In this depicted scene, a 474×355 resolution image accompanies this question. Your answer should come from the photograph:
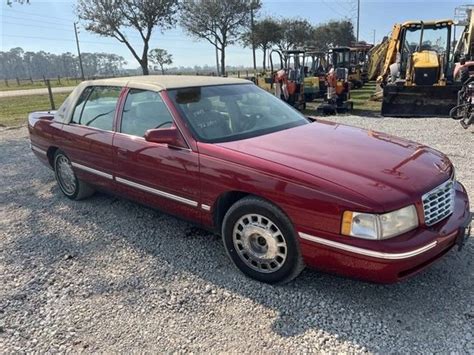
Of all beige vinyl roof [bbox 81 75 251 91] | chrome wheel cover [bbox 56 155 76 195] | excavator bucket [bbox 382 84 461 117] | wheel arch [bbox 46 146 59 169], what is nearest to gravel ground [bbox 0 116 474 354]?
chrome wheel cover [bbox 56 155 76 195]

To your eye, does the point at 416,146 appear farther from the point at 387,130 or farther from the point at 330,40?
the point at 330,40

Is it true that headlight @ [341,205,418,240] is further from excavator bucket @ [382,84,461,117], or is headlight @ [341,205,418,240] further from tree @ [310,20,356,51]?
tree @ [310,20,356,51]

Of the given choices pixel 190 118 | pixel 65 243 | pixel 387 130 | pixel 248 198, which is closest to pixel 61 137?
pixel 65 243

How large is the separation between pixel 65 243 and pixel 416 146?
348cm

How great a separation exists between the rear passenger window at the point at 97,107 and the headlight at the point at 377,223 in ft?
8.96

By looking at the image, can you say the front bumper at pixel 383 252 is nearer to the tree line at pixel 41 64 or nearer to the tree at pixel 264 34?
the tree at pixel 264 34

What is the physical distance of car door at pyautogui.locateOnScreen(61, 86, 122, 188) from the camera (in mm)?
4227

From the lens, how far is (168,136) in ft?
11.2

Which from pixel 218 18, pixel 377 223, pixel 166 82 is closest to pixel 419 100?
pixel 166 82

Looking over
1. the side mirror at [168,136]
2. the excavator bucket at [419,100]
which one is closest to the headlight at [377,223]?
the side mirror at [168,136]

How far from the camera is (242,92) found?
13.8 ft

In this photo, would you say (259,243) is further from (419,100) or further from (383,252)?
(419,100)

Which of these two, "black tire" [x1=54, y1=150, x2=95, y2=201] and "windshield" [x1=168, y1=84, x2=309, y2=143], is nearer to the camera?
"windshield" [x1=168, y1=84, x2=309, y2=143]

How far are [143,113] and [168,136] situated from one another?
71 cm
